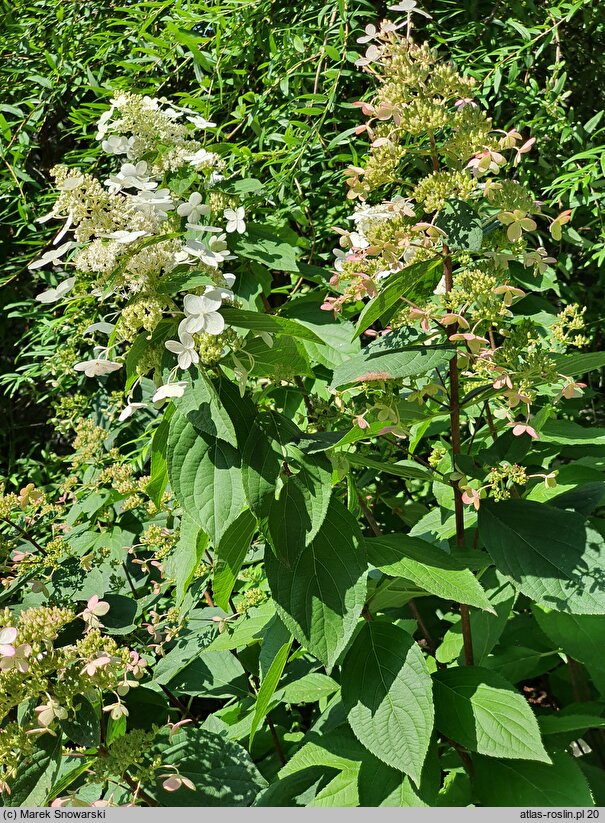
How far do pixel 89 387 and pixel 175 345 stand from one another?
5.51ft

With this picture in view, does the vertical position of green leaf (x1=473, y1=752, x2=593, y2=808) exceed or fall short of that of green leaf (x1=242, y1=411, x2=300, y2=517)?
it falls short

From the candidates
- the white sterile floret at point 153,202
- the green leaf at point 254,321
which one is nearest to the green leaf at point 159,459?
the green leaf at point 254,321

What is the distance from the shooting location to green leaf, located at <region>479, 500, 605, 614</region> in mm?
1047

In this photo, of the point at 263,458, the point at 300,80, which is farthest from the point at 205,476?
the point at 300,80

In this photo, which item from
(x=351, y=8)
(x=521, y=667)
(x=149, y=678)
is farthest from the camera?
(x=351, y=8)

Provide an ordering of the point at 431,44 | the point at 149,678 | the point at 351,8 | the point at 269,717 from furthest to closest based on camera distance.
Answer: the point at 431,44 < the point at 351,8 < the point at 149,678 < the point at 269,717

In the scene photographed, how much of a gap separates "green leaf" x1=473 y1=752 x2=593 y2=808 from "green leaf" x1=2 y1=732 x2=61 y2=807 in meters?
0.62

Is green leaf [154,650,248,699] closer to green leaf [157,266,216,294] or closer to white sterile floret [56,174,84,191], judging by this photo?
green leaf [157,266,216,294]

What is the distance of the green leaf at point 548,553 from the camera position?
105 cm

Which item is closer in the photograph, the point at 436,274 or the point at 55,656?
the point at 55,656

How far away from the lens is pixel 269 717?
5.02 feet

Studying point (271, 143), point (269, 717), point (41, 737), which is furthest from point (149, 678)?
point (271, 143)

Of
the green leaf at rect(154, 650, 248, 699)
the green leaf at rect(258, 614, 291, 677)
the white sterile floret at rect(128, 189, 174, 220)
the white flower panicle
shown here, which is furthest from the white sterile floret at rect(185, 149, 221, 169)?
the green leaf at rect(154, 650, 248, 699)

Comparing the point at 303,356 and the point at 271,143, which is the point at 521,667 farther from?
the point at 271,143
